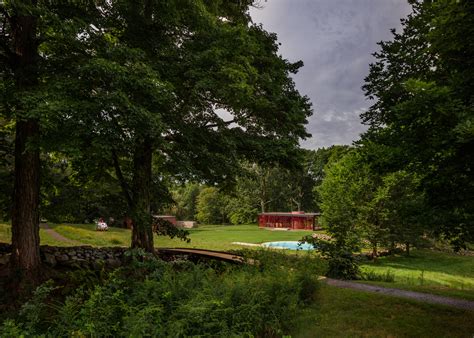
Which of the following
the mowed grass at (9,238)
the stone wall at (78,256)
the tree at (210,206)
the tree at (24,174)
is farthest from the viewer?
the tree at (210,206)

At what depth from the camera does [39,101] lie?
6387 mm

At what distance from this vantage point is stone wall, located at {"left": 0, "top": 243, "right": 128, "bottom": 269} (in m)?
10.9

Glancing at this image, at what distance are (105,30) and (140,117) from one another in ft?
13.6

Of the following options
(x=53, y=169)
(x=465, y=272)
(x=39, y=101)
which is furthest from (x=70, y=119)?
(x=465, y=272)

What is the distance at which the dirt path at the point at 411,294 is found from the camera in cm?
862

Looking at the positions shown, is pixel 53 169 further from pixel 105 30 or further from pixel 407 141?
pixel 407 141

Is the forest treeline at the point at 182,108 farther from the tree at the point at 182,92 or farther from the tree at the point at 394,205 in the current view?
the tree at the point at 394,205

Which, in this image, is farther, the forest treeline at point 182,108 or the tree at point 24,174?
the tree at point 24,174

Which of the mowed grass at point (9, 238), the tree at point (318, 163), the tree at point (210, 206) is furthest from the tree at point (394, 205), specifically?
the tree at point (210, 206)

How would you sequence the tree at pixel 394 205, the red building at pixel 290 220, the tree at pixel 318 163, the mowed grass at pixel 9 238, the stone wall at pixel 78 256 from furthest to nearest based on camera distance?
the tree at pixel 318 163 < the red building at pixel 290 220 < the tree at pixel 394 205 < the mowed grass at pixel 9 238 < the stone wall at pixel 78 256

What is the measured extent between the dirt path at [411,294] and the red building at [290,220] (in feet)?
116

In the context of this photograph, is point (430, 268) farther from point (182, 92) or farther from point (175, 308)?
point (175, 308)

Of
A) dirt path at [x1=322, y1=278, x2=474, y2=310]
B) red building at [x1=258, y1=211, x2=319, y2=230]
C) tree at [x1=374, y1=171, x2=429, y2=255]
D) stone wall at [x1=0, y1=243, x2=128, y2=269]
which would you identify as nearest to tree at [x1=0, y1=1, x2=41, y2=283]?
stone wall at [x1=0, y1=243, x2=128, y2=269]

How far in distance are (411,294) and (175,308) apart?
7410 mm
